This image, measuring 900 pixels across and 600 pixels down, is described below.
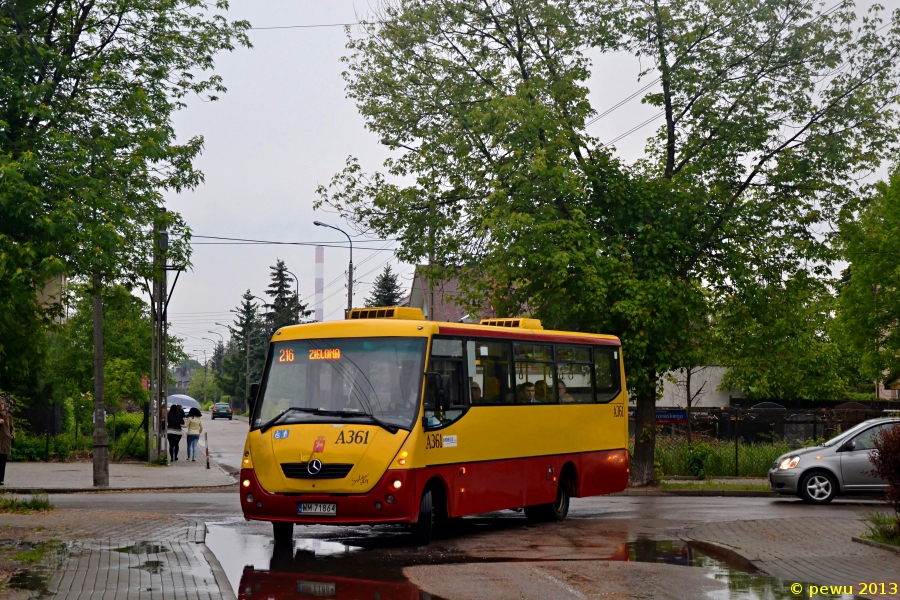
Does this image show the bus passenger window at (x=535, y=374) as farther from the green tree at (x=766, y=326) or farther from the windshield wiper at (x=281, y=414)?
the green tree at (x=766, y=326)

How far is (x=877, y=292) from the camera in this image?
50594 millimetres

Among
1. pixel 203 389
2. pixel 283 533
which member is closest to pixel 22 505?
pixel 283 533

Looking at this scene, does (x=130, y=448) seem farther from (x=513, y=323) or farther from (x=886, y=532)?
(x=886, y=532)

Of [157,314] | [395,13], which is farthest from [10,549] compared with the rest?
[157,314]

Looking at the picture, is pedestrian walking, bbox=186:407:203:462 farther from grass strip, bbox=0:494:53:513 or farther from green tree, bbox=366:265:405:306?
green tree, bbox=366:265:405:306

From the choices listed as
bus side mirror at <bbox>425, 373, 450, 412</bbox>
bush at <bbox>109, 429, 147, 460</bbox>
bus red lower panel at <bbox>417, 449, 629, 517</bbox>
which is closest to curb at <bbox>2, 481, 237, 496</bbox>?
bus red lower panel at <bbox>417, 449, 629, 517</bbox>

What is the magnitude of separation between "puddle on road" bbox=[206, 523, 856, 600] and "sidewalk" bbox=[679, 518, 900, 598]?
278 mm

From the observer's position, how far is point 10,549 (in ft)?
39.0

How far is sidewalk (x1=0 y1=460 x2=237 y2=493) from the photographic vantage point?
81.2ft

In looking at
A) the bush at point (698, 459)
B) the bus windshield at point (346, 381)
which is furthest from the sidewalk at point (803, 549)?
the bush at point (698, 459)

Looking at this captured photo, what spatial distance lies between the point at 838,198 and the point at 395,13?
11.1 metres

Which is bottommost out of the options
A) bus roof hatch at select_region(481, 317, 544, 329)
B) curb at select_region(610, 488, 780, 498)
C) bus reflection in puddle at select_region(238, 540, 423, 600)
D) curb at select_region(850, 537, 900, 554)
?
curb at select_region(610, 488, 780, 498)

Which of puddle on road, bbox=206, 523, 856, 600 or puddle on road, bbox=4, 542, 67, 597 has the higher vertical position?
puddle on road, bbox=4, 542, 67, 597

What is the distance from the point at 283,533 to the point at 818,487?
1140cm
